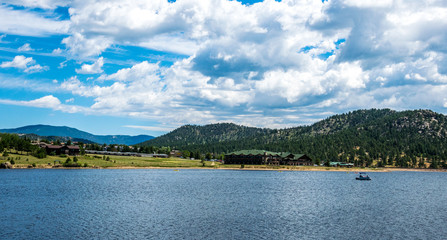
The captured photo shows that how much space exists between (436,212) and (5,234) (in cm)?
6934

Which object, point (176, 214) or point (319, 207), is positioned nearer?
point (176, 214)

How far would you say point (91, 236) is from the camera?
45.2 meters

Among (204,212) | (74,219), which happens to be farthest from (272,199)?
(74,219)

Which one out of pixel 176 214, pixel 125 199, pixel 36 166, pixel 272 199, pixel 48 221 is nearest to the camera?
pixel 48 221

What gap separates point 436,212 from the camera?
7000 centimetres

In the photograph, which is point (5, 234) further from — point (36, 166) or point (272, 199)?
point (36, 166)

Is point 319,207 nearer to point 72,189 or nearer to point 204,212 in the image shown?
point 204,212

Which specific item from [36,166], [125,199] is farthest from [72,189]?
[36,166]

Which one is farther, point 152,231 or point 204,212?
point 204,212

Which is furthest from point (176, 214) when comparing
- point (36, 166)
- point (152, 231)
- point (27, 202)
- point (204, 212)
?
point (36, 166)

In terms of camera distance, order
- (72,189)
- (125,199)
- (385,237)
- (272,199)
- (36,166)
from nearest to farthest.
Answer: (385,237)
(125,199)
(272,199)
(72,189)
(36,166)

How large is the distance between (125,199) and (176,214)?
2145 centimetres

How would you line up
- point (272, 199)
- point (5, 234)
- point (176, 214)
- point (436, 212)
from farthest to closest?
point (272, 199)
point (436, 212)
point (176, 214)
point (5, 234)

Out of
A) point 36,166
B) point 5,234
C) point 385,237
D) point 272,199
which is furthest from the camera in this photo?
point 36,166
